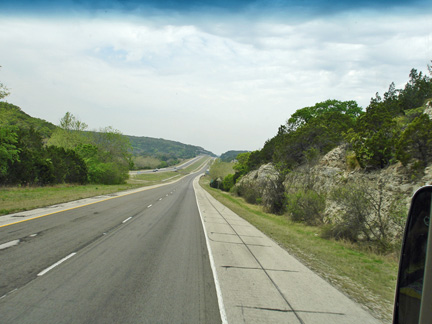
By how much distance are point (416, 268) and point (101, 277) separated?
A: 597 centimetres

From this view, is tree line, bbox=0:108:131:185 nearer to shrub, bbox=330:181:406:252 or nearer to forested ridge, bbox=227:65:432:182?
forested ridge, bbox=227:65:432:182

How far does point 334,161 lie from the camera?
69.2 feet

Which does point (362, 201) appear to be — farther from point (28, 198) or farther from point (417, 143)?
point (28, 198)

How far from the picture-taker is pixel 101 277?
632 cm

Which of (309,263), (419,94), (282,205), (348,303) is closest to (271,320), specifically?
(348,303)

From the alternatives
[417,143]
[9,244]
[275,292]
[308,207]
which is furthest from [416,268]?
[308,207]

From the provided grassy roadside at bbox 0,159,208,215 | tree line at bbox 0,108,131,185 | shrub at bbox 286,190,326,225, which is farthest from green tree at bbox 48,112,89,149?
shrub at bbox 286,190,326,225

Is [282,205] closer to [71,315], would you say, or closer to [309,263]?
[309,263]

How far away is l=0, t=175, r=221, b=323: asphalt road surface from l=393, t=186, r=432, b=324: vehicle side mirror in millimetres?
3156

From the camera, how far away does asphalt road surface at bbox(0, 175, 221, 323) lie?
4715 millimetres

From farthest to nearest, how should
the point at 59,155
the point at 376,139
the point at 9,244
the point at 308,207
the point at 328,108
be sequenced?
the point at 328,108 → the point at 59,155 → the point at 308,207 → the point at 376,139 → the point at 9,244

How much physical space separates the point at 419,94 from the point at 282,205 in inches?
692

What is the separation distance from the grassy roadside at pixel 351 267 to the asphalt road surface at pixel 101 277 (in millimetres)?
3510

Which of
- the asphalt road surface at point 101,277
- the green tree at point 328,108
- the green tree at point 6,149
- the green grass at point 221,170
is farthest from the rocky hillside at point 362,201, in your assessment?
the green grass at point 221,170
